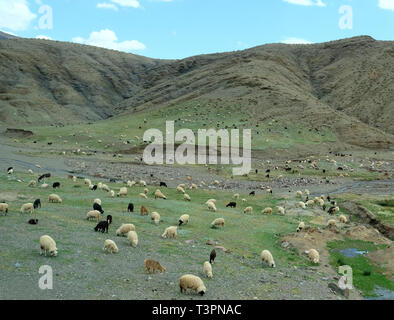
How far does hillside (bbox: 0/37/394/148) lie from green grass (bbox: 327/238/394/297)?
207 feet

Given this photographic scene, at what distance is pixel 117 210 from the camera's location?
25.4m

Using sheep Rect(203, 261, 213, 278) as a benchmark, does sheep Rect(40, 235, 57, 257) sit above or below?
above

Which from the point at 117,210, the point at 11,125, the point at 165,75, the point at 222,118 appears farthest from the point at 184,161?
the point at 165,75

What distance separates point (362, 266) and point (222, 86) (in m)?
93.3

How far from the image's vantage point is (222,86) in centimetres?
10975

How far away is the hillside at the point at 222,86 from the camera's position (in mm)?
92562

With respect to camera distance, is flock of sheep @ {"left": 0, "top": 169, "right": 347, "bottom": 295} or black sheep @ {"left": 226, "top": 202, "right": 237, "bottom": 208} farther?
black sheep @ {"left": 226, "top": 202, "right": 237, "bottom": 208}

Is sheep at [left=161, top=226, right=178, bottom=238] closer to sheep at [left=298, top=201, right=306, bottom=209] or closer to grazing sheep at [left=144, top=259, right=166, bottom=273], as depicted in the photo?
grazing sheep at [left=144, top=259, right=166, bottom=273]

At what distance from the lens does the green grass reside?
17.3 meters

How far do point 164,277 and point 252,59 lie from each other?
120 m

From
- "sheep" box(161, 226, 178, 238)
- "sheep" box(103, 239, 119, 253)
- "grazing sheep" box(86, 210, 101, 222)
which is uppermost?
"grazing sheep" box(86, 210, 101, 222)

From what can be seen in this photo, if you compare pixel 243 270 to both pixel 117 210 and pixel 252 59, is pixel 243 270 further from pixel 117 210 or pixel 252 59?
pixel 252 59

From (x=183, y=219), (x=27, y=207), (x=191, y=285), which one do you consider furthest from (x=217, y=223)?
(x=191, y=285)

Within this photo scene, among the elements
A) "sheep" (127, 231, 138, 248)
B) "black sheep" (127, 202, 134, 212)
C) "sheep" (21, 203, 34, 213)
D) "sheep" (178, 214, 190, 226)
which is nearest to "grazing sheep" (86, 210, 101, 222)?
"sheep" (21, 203, 34, 213)
